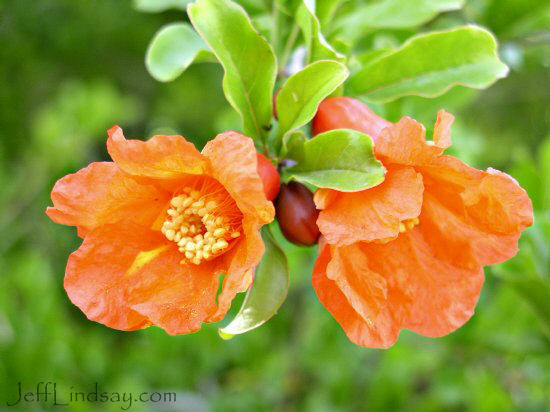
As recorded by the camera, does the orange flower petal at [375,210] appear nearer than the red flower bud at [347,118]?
Yes

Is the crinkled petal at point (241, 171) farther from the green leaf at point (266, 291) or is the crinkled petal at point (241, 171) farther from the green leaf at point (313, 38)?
the green leaf at point (313, 38)

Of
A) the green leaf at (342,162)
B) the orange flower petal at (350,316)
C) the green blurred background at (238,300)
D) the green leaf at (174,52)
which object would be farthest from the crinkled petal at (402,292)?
the green leaf at (174,52)

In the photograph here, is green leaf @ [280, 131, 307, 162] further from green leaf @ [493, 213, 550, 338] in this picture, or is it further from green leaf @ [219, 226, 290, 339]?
green leaf @ [493, 213, 550, 338]

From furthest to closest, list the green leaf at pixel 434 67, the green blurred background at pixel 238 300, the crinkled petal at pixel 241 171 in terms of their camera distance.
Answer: the green blurred background at pixel 238 300 → the green leaf at pixel 434 67 → the crinkled petal at pixel 241 171

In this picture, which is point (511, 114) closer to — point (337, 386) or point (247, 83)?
point (337, 386)

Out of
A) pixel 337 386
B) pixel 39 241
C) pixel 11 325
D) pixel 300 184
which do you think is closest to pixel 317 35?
pixel 300 184

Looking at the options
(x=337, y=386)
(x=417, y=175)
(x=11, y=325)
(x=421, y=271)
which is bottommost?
(x=337, y=386)

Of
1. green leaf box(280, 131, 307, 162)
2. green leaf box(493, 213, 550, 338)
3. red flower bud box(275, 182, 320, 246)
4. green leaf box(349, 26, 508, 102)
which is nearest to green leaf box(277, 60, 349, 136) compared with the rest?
green leaf box(280, 131, 307, 162)
